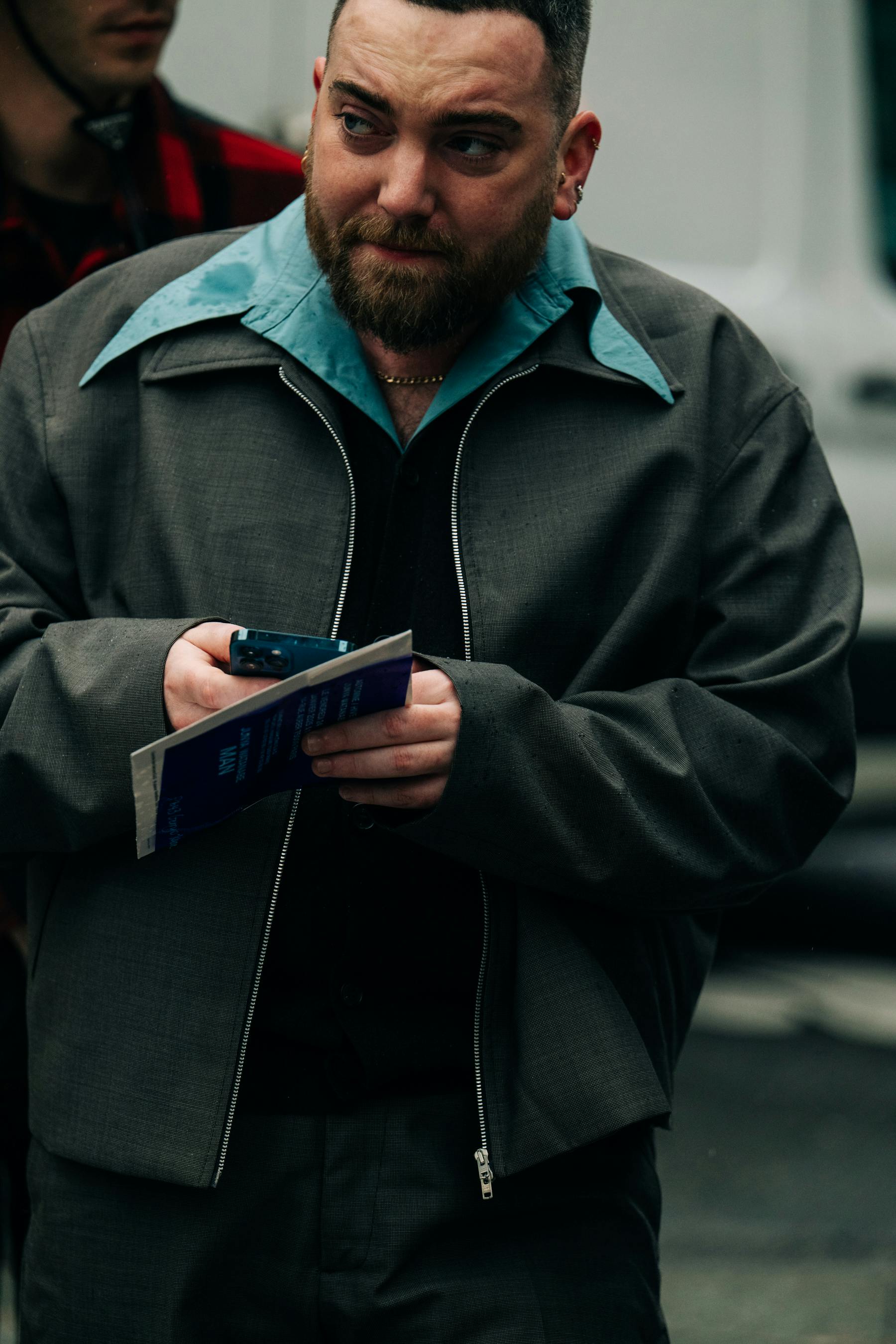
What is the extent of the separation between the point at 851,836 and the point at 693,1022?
56cm

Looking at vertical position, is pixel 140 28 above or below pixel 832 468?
above

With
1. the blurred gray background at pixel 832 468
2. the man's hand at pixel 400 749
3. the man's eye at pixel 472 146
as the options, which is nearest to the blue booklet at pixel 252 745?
the man's hand at pixel 400 749

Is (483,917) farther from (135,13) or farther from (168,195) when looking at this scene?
(135,13)

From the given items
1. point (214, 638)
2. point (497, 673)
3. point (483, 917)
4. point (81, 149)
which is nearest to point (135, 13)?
point (81, 149)

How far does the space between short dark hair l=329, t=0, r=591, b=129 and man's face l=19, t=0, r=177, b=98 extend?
1.81 ft

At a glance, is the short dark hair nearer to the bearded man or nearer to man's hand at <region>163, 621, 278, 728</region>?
the bearded man

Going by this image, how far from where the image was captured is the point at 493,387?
5.78ft

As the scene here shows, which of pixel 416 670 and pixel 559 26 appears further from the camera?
pixel 559 26

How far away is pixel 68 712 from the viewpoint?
162 centimetres

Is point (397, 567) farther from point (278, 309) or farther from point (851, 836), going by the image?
point (851, 836)

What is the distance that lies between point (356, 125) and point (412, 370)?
265 millimetres

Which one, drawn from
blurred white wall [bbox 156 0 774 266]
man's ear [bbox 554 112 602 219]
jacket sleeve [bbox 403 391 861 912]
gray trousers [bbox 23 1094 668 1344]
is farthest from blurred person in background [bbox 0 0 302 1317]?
blurred white wall [bbox 156 0 774 266]

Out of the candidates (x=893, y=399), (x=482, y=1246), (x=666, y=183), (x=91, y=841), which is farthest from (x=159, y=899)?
(x=893, y=399)

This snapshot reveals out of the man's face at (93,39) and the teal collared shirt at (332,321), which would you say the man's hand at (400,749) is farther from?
the man's face at (93,39)
